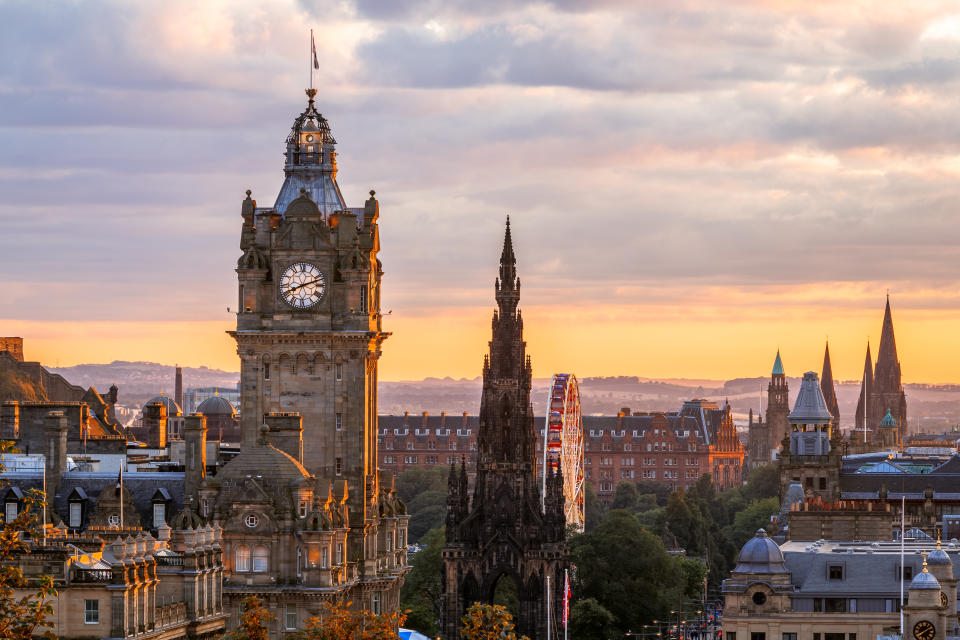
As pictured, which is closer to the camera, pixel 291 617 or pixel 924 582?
pixel 924 582

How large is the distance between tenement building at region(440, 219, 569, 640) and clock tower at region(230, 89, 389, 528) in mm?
35520

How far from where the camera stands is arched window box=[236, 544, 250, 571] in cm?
13300

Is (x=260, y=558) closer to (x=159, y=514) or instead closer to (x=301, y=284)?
(x=159, y=514)

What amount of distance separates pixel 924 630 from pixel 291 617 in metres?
32.6

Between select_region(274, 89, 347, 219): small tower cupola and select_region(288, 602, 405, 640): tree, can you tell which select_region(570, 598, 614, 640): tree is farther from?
select_region(288, 602, 405, 640): tree

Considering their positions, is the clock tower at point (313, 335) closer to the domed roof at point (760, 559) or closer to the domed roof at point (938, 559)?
the domed roof at point (760, 559)

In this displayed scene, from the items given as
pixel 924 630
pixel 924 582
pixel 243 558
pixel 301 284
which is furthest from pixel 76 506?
pixel 924 630

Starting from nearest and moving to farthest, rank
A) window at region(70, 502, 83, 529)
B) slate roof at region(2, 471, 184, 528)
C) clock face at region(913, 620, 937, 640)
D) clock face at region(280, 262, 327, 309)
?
clock face at region(913, 620, 937, 640) < window at region(70, 502, 83, 529) < slate roof at region(2, 471, 184, 528) < clock face at region(280, 262, 327, 309)

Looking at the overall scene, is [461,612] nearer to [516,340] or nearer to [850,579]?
[516,340]

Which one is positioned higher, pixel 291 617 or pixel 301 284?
pixel 301 284

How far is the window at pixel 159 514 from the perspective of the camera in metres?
143

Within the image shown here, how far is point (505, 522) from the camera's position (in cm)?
18812

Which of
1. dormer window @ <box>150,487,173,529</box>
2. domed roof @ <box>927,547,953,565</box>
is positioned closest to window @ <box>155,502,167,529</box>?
dormer window @ <box>150,487,173,529</box>

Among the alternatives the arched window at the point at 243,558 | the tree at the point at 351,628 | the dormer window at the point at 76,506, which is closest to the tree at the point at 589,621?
the dormer window at the point at 76,506
